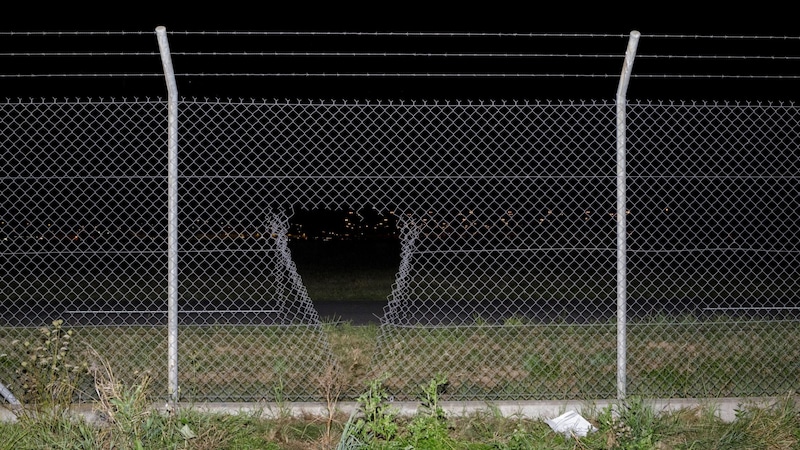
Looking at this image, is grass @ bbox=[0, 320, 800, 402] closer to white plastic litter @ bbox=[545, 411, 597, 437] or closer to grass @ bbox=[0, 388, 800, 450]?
grass @ bbox=[0, 388, 800, 450]

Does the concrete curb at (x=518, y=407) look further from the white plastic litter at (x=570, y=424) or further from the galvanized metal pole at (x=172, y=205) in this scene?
the galvanized metal pole at (x=172, y=205)

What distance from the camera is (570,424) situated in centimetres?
446

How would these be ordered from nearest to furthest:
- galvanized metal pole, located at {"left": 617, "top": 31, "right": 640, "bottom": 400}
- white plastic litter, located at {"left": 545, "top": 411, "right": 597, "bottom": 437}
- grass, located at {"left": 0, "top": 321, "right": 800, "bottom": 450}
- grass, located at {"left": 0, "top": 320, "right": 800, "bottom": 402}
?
grass, located at {"left": 0, "top": 321, "right": 800, "bottom": 450}, white plastic litter, located at {"left": 545, "top": 411, "right": 597, "bottom": 437}, galvanized metal pole, located at {"left": 617, "top": 31, "right": 640, "bottom": 400}, grass, located at {"left": 0, "top": 320, "right": 800, "bottom": 402}

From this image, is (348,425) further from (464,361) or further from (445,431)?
(464,361)

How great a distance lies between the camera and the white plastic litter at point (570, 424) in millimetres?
4368

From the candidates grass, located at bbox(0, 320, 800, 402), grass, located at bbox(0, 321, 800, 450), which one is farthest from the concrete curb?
grass, located at bbox(0, 320, 800, 402)

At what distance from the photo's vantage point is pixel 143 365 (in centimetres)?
564

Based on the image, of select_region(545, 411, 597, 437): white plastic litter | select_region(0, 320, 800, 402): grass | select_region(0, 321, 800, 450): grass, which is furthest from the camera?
select_region(0, 320, 800, 402): grass

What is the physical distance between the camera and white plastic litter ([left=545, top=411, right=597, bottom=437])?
4368mm

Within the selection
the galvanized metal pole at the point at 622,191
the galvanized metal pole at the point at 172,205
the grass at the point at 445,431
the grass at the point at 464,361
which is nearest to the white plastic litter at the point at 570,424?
the grass at the point at 445,431

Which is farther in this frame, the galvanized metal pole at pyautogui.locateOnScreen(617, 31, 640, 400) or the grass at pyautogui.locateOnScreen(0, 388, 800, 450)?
the galvanized metal pole at pyautogui.locateOnScreen(617, 31, 640, 400)

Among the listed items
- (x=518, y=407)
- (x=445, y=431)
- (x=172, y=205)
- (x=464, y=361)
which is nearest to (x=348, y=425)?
(x=445, y=431)

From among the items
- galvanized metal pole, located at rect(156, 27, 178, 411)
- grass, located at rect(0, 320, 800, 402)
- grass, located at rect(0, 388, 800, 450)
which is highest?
galvanized metal pole, located at rect(156, 27, 178, 411)

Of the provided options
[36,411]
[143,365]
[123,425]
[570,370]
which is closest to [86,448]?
[123,425]
